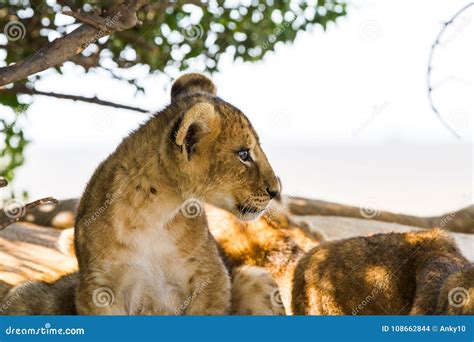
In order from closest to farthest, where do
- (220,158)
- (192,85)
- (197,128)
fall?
(197,128), (220,158), (192,85)

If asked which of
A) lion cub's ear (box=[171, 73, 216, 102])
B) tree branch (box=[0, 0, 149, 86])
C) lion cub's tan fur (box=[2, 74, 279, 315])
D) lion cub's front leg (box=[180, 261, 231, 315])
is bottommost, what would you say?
lion cub's front leg (box=[180, 261, 231, 315])

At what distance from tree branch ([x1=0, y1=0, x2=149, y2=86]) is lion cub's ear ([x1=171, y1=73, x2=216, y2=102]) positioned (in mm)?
685

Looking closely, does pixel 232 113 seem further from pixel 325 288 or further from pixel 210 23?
pixel 210 23

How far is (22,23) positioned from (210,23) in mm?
1804

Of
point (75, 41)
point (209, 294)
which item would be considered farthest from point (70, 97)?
point (209, 294)

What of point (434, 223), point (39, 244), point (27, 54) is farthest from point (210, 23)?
point (434, 223)

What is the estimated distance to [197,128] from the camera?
4.96m

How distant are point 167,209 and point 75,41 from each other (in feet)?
3.93

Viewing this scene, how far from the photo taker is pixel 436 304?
18.4 ft

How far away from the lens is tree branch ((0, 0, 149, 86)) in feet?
17.1

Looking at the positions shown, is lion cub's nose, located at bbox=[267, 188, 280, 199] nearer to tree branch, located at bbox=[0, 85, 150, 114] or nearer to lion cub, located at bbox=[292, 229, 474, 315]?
tree branch, located at bbox=[0, 85, 150, 114]

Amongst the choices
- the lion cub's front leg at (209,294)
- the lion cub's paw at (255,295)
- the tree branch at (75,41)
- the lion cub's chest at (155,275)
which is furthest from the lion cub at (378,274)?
the tree branch at (75,41)

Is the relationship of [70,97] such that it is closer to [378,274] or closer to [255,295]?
[255,295]

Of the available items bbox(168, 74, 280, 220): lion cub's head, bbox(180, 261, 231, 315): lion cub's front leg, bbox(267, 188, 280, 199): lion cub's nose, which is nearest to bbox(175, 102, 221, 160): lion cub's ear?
bbox(168, 74, 280, 220): lion cub's head
